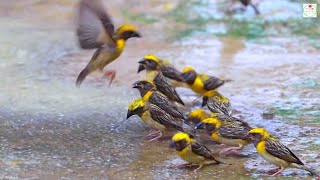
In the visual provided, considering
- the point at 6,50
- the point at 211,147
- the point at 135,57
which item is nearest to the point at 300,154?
the point at 211,147

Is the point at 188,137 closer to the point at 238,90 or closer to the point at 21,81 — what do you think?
the point at 238,90

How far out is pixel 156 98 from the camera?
7.07 metres

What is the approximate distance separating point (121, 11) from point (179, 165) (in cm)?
892

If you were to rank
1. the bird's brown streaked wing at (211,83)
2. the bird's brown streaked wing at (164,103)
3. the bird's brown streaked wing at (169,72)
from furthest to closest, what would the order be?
the bird's brown streaked wing at (169,72), the bird's brown streaked wing at (211,83), the bird's brown streaked wing at (164,103)

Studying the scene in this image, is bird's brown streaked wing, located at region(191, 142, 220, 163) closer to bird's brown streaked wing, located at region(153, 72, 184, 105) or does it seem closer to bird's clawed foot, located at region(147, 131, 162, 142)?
bird's clawed foot, located at region(147, 131, 162, 142)

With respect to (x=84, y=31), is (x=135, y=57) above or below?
below

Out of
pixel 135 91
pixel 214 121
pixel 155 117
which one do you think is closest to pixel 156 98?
pixel 155 117

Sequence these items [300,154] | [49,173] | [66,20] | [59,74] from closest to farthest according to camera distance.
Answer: [49,173]
[300,154]
[59,74]
[66,20]

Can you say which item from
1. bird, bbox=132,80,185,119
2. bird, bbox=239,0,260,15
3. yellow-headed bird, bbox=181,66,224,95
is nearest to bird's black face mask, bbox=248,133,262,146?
bird, bbox=132,80,185,119

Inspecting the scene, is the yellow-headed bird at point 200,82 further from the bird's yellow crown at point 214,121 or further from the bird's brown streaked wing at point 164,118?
the bird's yellow crown at point 214,121

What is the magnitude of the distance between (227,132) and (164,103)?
0.89 m

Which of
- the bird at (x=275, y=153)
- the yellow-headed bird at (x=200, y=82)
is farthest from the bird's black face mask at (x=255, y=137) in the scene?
the yellow-headed bird at (x=200, y=82)

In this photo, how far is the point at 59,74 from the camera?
30.6ft

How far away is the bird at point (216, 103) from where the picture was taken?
7.16 m
